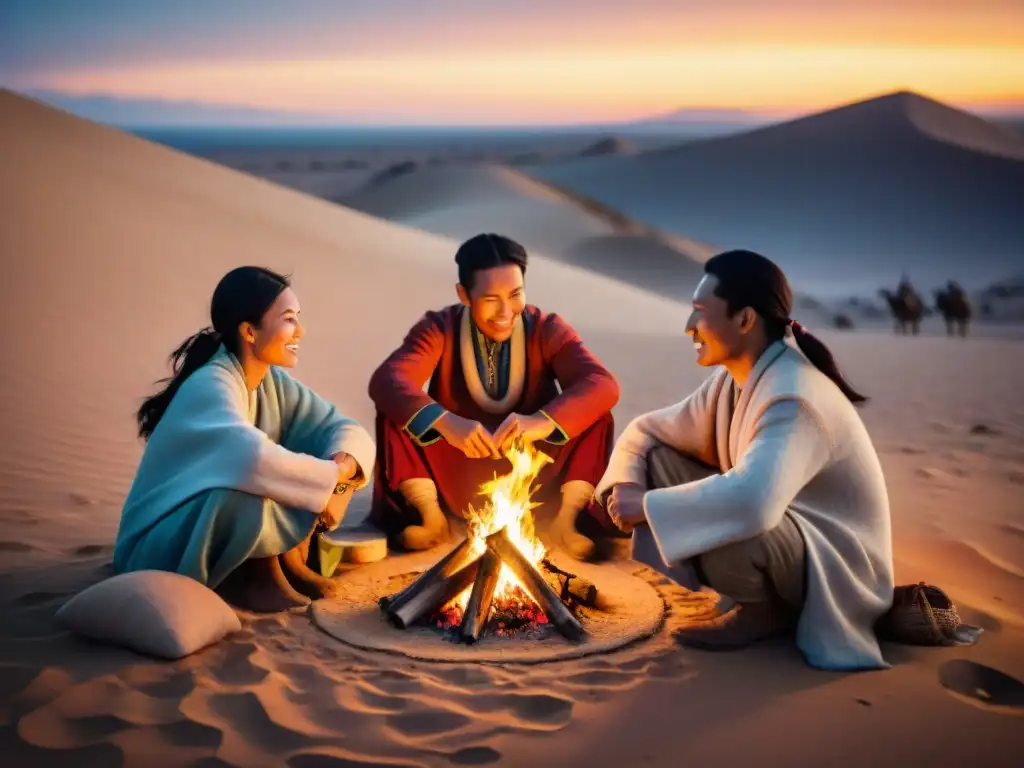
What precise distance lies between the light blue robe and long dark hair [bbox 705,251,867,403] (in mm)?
1747

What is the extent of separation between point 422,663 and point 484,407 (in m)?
1.88

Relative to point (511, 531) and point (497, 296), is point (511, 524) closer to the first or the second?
point (511, 531)

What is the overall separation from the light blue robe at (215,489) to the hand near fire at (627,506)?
1149 mm

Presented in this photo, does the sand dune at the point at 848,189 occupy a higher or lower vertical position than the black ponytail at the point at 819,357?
higher

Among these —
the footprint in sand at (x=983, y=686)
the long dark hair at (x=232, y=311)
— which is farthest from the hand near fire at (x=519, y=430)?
the footprint in sand at (x=983, y=686)

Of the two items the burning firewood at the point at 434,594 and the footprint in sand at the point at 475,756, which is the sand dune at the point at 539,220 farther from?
the footprint in sand at the point at 475,756

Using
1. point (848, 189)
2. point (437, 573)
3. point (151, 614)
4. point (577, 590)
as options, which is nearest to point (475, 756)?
point (437, 573)

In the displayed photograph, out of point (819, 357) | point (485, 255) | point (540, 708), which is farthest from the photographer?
point (485, 255)

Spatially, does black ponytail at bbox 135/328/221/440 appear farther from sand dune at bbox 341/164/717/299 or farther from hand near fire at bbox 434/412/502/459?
sand dune at bbox 341/164/717/299

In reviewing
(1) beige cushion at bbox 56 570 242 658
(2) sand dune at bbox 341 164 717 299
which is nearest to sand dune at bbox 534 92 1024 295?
(2) sand dune at bbox 341 164 717 299

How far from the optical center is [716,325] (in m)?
4.29

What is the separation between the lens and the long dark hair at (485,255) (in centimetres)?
535

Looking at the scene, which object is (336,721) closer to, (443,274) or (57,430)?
(57,430)

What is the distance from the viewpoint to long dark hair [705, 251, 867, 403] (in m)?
4.22
